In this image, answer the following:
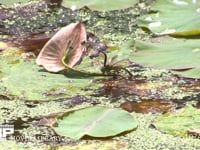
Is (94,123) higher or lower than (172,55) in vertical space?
lower

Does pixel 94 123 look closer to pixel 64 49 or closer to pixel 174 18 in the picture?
pixel 64 49

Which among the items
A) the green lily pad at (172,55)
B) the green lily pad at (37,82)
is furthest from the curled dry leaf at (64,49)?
the green lily pad at (172,55)

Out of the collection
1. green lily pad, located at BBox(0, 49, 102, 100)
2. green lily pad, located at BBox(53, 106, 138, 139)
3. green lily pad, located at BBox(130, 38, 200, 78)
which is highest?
green lily pad, located at BBox(130, 38, 200, 78)

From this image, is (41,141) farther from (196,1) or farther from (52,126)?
(196,1)

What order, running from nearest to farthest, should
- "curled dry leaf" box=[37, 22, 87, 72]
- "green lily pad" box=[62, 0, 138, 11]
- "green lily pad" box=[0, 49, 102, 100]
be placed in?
"green lily pad" box=[0, 49, 102, 100] → "curled dry leaf" box=[37, 22, 87, 72] → "green lily pad" box=[62, 0, 138, 11]

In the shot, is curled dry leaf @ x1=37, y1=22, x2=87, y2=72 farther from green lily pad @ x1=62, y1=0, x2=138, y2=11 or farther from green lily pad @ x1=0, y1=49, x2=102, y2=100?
green lily pad @ x1=62, y1=0, x2=138, y2=11

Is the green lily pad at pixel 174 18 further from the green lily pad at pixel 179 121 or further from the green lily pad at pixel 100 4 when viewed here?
the green lily pad at pixel 179 121

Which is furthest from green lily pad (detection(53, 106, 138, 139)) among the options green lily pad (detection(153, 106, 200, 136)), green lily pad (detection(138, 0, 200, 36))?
green lily pad (detection(138, 0, 200, 36))

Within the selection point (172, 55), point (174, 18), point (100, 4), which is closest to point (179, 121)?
point (172, 55)
